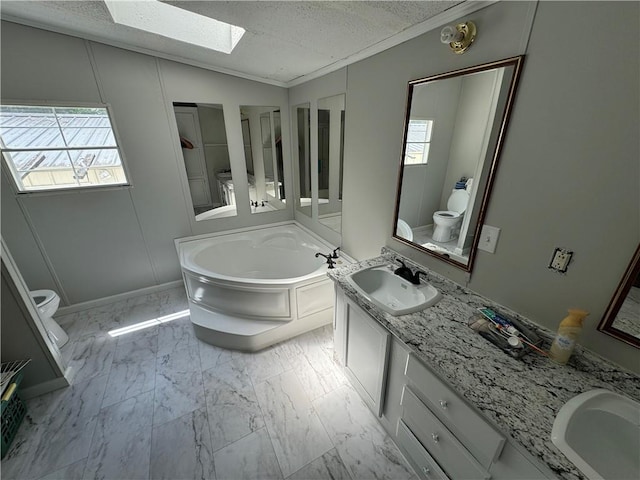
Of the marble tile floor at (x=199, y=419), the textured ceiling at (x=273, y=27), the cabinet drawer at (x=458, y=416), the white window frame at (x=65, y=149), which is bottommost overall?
the marble tile floor at (x=199, y=419)

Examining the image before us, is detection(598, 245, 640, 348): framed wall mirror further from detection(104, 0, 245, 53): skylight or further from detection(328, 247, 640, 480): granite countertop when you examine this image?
detection(104, 0, 245, 53): skylight

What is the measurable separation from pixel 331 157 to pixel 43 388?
2.79m

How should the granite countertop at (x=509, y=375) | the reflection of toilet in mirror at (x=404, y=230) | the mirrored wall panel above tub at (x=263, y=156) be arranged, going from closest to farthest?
1. the granite countertop at (x=509, y=375)
2. the reflection of toilet in mirror at (x=404, y=230)
3. the mirrored wall panel above tub at (x=263, y=156)

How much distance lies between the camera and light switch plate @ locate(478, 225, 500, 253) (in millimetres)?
1195

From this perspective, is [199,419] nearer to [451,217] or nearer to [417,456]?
[417,456]

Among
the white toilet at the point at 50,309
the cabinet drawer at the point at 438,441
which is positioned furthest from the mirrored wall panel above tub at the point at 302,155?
the white toilet at the point at 50,309

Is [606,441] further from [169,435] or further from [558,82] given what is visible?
[169,435]

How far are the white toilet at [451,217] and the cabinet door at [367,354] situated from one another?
2.11 ft

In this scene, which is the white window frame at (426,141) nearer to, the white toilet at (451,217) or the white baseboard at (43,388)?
the white toilet at (451,217)

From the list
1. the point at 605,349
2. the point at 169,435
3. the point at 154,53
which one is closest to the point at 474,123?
the point at 605,349

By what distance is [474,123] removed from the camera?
47.3 inches

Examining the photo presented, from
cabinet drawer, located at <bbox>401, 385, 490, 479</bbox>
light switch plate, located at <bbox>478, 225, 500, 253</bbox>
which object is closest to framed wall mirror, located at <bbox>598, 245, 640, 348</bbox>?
light switch plate, located at <bbox>478, 225, 500, 253</bbox>

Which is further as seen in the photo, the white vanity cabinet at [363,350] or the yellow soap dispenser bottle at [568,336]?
the white vanity cabinet at [363,350]

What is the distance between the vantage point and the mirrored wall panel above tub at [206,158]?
8.52 feet
